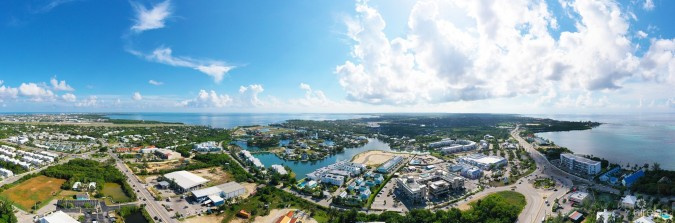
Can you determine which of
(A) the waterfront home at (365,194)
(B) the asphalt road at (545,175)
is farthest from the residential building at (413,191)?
(B) the asphalt road at (545,175)

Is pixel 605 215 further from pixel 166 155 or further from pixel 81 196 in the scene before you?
pixel 166 155

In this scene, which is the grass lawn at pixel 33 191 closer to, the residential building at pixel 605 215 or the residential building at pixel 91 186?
the residential building at pixel 91 186

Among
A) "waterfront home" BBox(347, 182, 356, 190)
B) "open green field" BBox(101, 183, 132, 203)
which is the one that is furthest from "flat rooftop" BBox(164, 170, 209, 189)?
"waterfront home" BBox(347, 182, 356, 190)

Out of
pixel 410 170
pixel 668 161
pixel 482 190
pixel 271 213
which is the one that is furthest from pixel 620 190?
pixel 271 213

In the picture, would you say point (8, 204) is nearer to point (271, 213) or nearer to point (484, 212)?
point (271, 213)

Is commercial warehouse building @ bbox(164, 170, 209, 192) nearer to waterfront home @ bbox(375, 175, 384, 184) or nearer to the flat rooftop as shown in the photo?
the flat rooftop

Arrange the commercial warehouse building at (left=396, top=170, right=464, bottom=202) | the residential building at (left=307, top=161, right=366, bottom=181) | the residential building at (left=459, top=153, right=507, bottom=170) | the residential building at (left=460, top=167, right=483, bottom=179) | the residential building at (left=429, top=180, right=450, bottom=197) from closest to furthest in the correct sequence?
the commercial warehouse building at (left=396, top=170, right=464, bottom=202) < the residential building at (left=429, top=180, right=450, bottom=197) < the residential building at (left=307, top=161, right=366, bottom=181) < the residential building at (left=460, top=167, right=483, bottom=179) < the residential building at (left=459, top=153, right=507, bottom=170)

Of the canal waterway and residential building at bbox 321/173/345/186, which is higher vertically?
residential building at bbox 321/173/345/186
